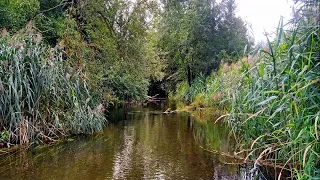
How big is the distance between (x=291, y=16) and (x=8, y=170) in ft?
13.1

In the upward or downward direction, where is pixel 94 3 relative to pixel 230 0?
downward

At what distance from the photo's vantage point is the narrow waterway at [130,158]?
11.8 feet

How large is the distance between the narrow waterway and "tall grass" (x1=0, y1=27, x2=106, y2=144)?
1.23ft

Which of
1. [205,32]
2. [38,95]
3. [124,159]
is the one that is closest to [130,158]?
[124,159]

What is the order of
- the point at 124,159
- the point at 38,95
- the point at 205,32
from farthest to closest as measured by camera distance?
the point at 205,32, the point at 38,95, the point at 124,159

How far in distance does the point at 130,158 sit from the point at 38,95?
2.17 metres

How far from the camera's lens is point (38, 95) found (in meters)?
5.09

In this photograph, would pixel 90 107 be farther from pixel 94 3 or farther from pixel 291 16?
pixel 291 16

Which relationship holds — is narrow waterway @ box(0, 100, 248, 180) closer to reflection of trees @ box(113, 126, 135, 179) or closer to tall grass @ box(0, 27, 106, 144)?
reflection of trees @ box(113, 126, 135, 179)

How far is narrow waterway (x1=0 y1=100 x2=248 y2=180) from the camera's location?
3.60m

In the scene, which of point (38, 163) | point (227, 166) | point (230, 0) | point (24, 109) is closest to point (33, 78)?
point (24, 109)

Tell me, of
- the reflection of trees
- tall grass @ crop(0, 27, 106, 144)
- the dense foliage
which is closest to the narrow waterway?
the reflection of trees

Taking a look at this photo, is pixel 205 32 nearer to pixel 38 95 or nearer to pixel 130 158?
pixel 38 95

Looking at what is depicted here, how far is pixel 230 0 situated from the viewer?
14859 millimetres
